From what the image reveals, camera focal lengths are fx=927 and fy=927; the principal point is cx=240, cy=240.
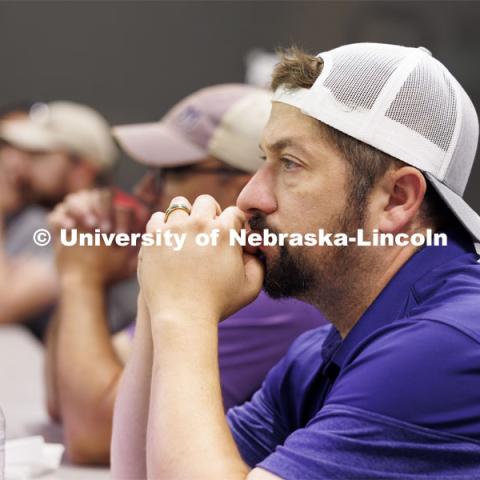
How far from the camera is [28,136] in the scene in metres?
3.23

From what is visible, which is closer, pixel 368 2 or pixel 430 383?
pixel 430 383

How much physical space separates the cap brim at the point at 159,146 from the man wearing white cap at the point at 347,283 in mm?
763

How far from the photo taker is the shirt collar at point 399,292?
1.18m

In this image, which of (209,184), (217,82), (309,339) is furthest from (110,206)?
(217,82)

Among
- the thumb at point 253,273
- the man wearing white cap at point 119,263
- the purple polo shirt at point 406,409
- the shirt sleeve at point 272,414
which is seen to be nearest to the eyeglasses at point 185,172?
the man wearing white cap at point 119,263

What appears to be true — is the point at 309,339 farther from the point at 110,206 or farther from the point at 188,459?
the point at 110,206

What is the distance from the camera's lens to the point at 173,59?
4.20 m

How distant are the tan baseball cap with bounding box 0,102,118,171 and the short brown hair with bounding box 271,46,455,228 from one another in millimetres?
2004

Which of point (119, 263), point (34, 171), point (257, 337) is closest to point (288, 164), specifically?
point (257, 337)

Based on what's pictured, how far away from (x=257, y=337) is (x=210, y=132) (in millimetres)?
529

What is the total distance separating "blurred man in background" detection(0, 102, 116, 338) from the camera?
115 inches

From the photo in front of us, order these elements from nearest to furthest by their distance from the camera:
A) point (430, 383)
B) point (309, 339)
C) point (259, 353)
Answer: point (430, 383) < point (309, 339) < point (259, 353)

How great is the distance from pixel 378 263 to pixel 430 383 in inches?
10.0

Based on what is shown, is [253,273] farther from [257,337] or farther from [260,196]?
[257,337]
